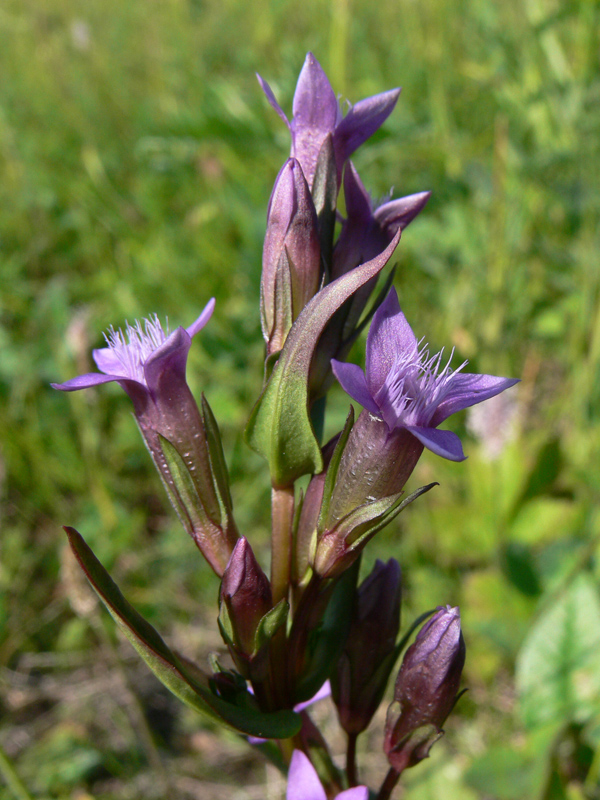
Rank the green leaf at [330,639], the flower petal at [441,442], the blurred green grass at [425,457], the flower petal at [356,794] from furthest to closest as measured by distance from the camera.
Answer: the blurred green grass at [425,457] → the green leaf at [330,639] → the flower petal at [356,794] → the flower petal at [441,442]

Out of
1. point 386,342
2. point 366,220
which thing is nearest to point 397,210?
point 366,220

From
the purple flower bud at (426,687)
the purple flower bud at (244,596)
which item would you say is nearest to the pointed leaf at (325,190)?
the purple flower bud at (244,596)

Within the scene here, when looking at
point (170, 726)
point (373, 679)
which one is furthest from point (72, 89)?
point (373, 679)

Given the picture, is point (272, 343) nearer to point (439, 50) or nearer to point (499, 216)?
point (499, 216)

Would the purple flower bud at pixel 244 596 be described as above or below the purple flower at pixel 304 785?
above

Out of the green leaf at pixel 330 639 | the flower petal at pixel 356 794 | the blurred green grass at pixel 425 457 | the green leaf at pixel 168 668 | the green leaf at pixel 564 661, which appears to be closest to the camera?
the green leaf at pixel 168 668

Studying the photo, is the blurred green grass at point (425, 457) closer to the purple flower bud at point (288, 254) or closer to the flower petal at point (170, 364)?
the flower petal at point (170, 364)

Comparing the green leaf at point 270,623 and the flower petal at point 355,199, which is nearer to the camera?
the green leaf at point 270,623

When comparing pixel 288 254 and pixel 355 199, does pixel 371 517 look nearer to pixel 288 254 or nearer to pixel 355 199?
pixel 288 254
